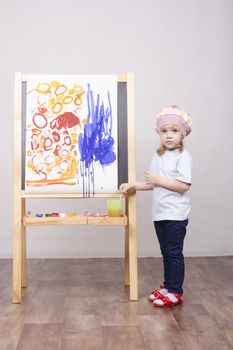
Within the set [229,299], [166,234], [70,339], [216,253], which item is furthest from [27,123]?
[216,253]

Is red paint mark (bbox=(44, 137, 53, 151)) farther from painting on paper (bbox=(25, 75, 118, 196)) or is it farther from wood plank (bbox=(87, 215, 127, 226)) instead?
wood plank (bbox=(87, 215, 127, 226))

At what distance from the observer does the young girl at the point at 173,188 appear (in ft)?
9.39

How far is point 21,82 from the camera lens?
117 inches

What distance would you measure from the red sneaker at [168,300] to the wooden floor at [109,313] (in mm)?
41

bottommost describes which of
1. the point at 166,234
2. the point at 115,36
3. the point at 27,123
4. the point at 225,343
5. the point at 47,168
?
the point at 225,343

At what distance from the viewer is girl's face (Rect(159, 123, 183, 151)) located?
2.88m

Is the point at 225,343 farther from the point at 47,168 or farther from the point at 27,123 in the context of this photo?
the point at 27,123

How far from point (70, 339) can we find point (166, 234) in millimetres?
886

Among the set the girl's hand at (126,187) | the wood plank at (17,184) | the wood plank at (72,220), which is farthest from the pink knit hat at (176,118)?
the wood plank at (17,184)

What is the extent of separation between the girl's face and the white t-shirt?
5cm

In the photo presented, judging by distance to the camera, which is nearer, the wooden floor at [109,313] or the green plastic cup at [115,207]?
the wooden floor at [109,313]

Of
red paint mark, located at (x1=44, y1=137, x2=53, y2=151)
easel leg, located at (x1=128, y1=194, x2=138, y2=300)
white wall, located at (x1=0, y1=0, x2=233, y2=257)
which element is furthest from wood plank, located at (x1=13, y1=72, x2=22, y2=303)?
white wall, located at (x1=0, y1=0, x2=233, y2=257)

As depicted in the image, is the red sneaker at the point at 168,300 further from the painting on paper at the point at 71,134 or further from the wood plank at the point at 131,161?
the painting on paper at the point at 71,134

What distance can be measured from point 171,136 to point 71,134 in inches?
21.5
